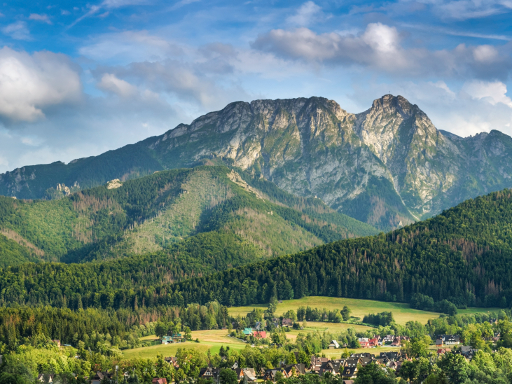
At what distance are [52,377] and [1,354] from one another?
35.7 meters

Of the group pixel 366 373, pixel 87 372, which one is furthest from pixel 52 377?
pixel 366 373

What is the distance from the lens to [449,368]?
15125 centimetres

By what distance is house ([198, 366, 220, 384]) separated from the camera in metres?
162

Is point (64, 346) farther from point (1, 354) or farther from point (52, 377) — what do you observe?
point (52, 377)

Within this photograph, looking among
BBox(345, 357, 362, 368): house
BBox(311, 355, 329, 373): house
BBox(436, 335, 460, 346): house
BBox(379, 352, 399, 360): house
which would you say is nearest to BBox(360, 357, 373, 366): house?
BBox(345, 357, 362, 368): house

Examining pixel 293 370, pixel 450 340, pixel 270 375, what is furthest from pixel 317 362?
pixel 450 340

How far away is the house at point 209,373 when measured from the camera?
162 meters

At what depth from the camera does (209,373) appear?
164 meters

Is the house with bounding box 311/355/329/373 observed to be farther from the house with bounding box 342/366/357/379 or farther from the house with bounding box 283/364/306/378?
the house with bounding box 342/366/357/379

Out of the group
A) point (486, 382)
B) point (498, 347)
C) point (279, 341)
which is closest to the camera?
point (486, 382)

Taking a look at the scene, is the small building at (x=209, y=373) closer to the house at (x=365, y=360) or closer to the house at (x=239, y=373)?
the house at (x=239, y=373)

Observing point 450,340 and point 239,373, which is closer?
point 239,373

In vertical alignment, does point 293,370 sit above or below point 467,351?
below

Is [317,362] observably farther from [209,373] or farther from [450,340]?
[450,340]
